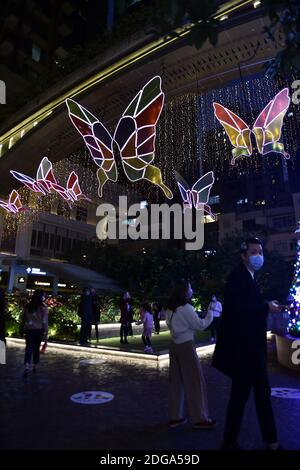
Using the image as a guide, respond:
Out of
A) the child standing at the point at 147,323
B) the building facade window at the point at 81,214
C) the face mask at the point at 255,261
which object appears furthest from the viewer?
the building facade window at the point at 81,214

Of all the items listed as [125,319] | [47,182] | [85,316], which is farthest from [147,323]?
[47,182]

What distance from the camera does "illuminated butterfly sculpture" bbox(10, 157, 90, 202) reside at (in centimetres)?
1345

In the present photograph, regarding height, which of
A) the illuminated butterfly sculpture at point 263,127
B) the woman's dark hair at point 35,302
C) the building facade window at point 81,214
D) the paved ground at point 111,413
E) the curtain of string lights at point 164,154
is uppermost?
the building facade window at point 81,214

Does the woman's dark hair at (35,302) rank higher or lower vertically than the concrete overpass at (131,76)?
lower

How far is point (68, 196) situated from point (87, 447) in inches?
444

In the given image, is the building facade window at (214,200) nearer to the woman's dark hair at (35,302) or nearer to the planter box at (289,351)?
the planter box at (289,351)

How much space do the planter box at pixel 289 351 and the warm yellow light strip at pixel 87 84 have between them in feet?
23.8

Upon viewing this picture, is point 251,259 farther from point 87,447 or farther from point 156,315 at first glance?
point 156,315

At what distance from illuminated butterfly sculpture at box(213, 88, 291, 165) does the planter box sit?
4357 millimetres

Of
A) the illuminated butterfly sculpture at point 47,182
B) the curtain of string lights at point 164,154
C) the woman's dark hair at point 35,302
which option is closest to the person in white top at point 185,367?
the woman's dark hair at point 35,302

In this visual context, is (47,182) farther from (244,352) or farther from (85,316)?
(244,352)

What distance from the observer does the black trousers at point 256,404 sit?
3.64 metres

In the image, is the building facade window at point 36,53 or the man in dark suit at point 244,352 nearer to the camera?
the man in dark suit at point 244,352

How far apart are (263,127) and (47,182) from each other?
8.39 meters
